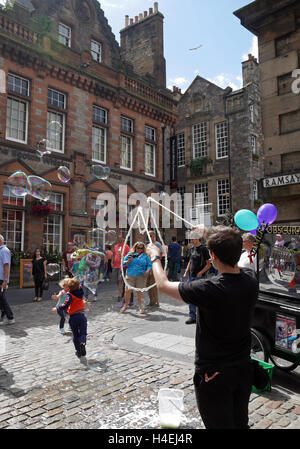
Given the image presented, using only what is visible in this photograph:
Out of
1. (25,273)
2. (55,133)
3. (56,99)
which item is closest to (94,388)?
(25,273)

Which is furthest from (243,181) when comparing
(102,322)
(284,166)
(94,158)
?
(102,322)

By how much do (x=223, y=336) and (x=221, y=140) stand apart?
2728 cm

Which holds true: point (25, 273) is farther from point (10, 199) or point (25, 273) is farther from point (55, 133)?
point (55, 133)

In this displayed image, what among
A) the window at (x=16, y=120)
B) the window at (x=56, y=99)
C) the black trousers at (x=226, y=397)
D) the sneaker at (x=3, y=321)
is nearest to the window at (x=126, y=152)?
the window at (x=56, y=99)

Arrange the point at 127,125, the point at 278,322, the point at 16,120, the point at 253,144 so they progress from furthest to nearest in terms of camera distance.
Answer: the point at 253,144
the point at 127,125
the point at 16,120
the point at 278,322

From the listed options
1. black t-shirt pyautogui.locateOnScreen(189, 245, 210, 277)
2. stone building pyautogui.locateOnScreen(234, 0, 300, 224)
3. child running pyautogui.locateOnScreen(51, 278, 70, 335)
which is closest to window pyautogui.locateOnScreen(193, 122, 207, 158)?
stone building pyautogui.locateOnScreen(234, 0, 300, 224)

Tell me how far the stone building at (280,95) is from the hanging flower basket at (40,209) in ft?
33.2

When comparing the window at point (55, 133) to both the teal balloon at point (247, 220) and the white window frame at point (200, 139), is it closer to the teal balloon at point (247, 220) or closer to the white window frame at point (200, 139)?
the teal balloon at point (247, 220)

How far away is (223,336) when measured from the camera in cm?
224

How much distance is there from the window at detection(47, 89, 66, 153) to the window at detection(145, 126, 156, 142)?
6.77m

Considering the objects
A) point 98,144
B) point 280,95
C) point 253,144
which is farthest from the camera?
point 253,144
